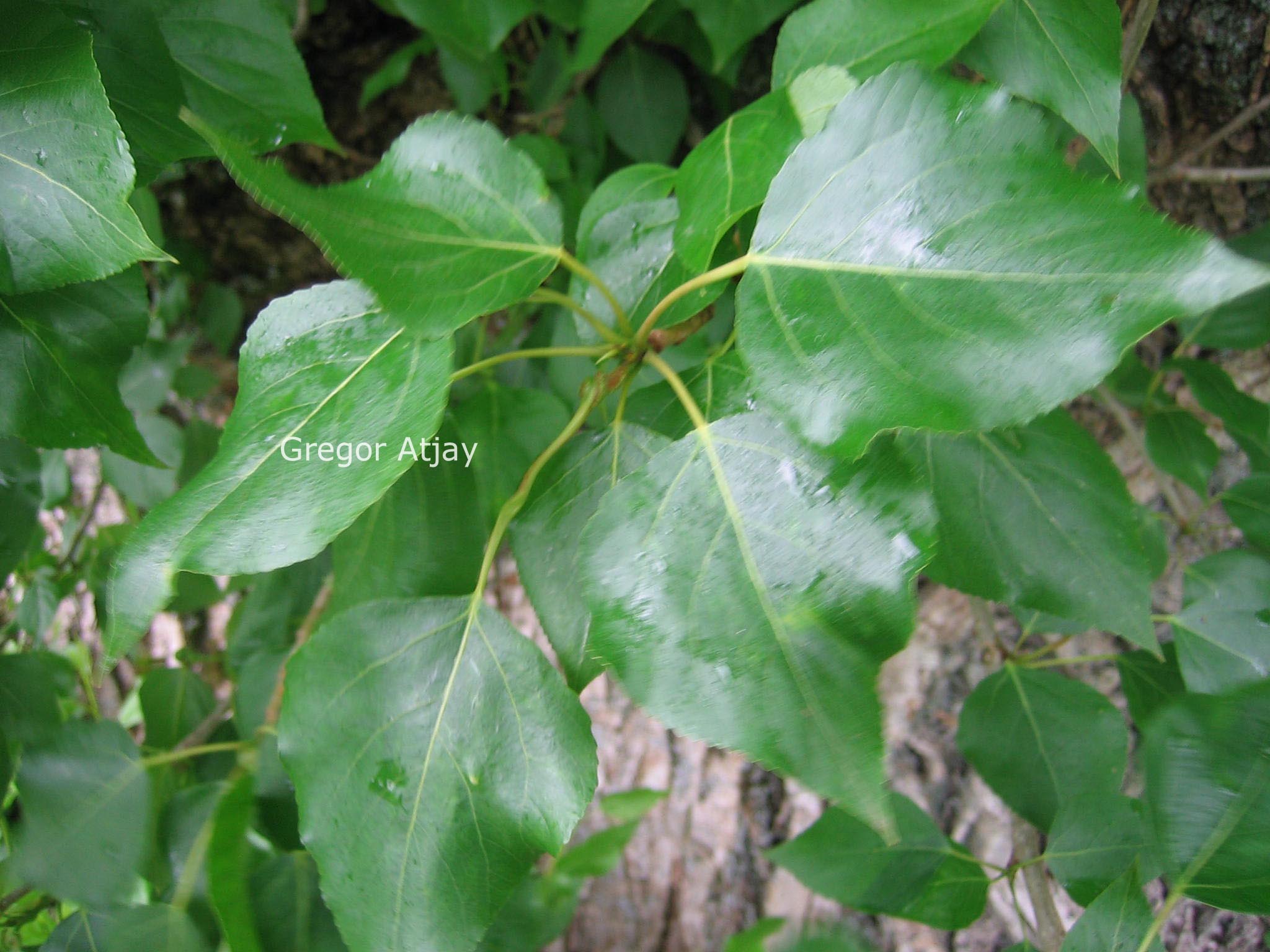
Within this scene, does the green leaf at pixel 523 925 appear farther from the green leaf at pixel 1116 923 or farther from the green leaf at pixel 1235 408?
the green leaf at pixel 1235 408

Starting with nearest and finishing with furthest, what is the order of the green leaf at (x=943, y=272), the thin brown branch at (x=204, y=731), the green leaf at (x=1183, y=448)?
the green leaf at (x=943, y=272) → the green leaf at (x=1183, y=448) → the thin brown branch at (x=204, y=731)

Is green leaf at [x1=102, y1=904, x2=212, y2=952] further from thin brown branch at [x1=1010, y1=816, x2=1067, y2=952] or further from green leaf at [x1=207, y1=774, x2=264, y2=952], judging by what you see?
thin brown branch at [x1=1010, y1=816, x2=1067, y2=952]

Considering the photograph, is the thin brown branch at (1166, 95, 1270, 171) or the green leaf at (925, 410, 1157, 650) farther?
the thin brown branch at (1166, 95, 1270, 171)

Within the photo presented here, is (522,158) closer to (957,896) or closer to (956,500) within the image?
(956,500)

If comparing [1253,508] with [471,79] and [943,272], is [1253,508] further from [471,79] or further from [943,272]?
[471,79]

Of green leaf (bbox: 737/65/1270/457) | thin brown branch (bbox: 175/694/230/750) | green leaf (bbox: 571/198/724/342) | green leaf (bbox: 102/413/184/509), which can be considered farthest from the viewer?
green leaf (bbox: 102/413/184/509)

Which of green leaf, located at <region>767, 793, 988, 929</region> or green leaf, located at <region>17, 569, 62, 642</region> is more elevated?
green leaf, located at <region>17, 569, 62, 642</region>

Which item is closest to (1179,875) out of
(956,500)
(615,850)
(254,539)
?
(956,500)

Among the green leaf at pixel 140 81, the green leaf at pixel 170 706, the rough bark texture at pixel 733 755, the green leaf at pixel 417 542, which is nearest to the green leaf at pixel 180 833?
the green leaf at pixel 170 706

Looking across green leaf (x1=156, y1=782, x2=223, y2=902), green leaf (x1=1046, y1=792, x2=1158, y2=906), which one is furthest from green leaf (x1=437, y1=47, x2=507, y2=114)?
green leaf (x1=1046, y1=792, x2=1158, y2=906)
